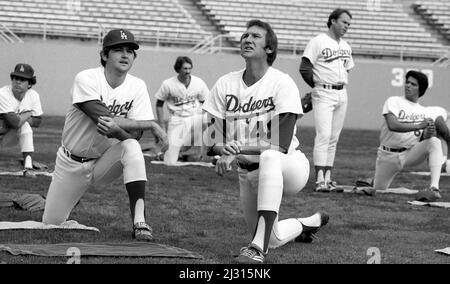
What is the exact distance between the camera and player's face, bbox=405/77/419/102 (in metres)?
10.0

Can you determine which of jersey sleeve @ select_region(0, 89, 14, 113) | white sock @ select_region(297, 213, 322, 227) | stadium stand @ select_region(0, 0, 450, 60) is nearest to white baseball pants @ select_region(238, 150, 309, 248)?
white sock @ select_region(297, 213, 322, 227)

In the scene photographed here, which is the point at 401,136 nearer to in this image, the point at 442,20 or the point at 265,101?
the point at 265,101

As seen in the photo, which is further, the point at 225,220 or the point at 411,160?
the point at 411,160

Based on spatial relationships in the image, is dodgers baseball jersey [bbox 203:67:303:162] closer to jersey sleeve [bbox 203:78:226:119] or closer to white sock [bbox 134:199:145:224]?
jersey sleeve [bbox 203:78:226:119]

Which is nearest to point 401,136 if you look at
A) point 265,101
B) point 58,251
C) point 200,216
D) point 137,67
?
point 200,216

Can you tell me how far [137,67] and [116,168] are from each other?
57.8 ft

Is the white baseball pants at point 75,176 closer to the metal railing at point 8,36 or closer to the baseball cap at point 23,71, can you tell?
the baseball cap at point 23,71

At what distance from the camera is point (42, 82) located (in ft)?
78.4

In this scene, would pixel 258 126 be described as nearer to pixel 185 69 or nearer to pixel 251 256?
pixel 251 256

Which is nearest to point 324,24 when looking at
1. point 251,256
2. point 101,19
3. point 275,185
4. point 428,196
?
point 101,19

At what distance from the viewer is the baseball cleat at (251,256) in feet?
18.3

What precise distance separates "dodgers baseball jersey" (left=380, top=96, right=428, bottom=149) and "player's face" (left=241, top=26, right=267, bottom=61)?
4191 mm

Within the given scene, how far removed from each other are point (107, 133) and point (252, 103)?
1.10 m

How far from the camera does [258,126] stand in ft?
20.6
